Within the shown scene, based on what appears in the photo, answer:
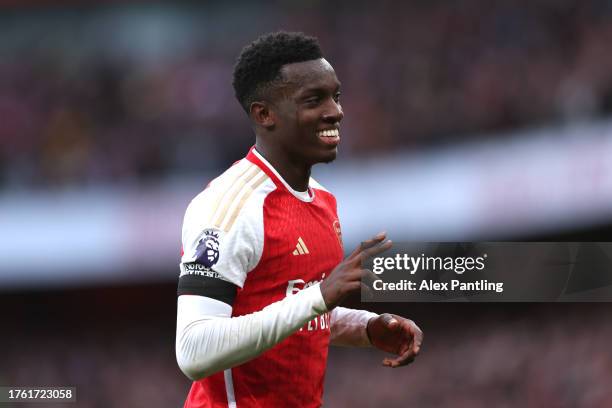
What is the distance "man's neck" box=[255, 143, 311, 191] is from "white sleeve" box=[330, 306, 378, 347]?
0.64 m

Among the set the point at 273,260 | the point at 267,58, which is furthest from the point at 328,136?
the point at 273,260

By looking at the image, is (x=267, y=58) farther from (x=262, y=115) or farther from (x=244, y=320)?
(x=244, y=320)

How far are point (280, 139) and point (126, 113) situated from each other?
294 inches

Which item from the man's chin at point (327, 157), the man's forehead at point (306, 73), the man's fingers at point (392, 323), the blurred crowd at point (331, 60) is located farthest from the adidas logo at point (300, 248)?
the blurred crowd at point (331, 60)

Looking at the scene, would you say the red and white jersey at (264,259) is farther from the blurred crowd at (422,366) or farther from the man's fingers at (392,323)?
the blurred crowd at (422,366)

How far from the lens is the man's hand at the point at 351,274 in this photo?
9.61 feet

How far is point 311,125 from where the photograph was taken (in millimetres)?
3537

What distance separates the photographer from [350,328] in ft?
13.0

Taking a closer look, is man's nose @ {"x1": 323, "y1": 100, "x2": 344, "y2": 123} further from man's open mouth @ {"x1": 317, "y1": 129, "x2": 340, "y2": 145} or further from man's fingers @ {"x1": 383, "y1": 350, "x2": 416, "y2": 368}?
man's fingers @ {"x1": 383, "y1": 350, "x2": 416, "y2": 368}

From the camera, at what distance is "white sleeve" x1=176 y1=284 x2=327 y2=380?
303 centimetres

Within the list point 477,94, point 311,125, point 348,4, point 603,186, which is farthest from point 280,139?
point 348,4

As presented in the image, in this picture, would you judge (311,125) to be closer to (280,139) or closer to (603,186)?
(280,139)

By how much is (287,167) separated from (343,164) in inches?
236

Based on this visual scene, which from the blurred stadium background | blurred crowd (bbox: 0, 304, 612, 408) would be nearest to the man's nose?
the blurred stadium background
